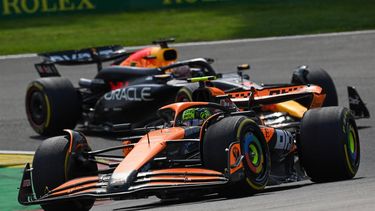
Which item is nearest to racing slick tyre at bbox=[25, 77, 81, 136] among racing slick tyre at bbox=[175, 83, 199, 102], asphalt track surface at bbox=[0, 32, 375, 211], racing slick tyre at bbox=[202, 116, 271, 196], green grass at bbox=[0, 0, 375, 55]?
asphalt track surface at bbox=[0, 32, 375, 211]

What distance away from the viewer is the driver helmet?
1049 cm

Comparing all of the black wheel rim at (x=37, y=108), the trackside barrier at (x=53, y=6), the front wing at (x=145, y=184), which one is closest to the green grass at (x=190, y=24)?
the trackside barrier at (x=53, y=6)

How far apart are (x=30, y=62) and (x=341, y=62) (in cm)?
641

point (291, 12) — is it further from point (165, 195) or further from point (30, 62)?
point (165, 195)

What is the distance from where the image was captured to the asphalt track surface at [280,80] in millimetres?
8633

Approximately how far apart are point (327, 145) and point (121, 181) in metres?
2.21

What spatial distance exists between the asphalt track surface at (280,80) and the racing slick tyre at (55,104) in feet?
0.81

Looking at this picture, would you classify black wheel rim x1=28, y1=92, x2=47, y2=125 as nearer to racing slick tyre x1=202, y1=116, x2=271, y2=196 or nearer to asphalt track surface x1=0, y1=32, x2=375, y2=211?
asphalt track surface x1=0, y1=32, x2=375, y2=211

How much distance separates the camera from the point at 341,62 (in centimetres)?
2141

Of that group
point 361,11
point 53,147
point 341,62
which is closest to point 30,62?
point 341,62

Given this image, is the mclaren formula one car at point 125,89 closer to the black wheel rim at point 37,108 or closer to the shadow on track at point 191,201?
the black wheel rim at point 37,108

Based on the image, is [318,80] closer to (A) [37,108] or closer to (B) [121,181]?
(A) [37,108]

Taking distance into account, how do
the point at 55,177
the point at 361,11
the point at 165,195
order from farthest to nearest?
the point at 361,11, the point at 55,177, the point at 165,195

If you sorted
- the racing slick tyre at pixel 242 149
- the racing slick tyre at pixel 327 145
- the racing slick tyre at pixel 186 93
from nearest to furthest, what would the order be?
the racing slick tyre at pixel 242 149 < the racing slick tyre at pixel 327 145 < the racing slick tyre at pixel 186 93
